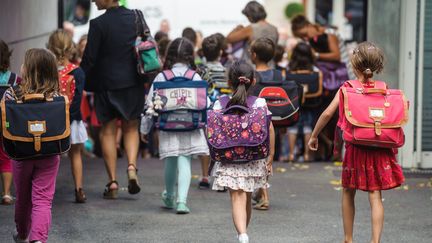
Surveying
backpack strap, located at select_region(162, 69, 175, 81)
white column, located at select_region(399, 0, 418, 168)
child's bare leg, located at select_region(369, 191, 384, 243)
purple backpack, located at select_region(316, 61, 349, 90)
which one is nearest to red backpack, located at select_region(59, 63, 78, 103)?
backpack strap, located at select_region(162, 69, 175, 81)

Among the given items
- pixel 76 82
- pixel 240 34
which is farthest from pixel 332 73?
pixel 76 82

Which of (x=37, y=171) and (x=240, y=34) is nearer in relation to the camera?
(x=37, y=171)

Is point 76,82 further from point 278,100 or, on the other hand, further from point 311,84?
point 311,84

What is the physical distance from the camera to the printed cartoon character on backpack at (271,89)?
10570 mm

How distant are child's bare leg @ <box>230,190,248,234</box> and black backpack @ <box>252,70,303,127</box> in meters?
2.31

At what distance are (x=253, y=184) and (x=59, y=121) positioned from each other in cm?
157

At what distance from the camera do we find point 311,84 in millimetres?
15242

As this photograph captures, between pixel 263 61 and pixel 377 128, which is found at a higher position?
pixel 263 61

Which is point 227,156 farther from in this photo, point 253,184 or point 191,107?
point 191,107

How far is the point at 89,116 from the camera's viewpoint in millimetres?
16859

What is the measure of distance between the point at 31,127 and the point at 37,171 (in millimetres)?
394

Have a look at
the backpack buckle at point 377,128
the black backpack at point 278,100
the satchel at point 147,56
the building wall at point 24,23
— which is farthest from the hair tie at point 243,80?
the building wall at point 24,23

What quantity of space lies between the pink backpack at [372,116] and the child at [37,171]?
2.15 m

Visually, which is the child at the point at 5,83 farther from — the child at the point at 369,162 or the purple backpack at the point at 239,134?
the child at the point at 369,162
